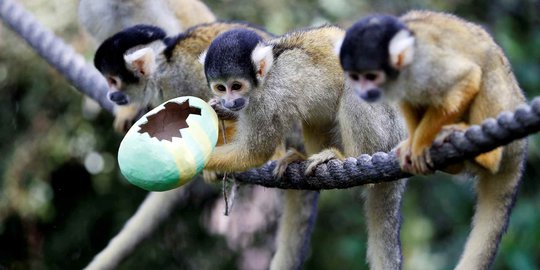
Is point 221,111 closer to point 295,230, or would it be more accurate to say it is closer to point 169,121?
point 169,121

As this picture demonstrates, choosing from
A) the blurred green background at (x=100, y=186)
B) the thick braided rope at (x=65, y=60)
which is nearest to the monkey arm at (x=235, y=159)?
the thick braided rope at (x=65, y=60)

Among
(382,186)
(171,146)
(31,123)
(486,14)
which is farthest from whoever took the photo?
(486,14)

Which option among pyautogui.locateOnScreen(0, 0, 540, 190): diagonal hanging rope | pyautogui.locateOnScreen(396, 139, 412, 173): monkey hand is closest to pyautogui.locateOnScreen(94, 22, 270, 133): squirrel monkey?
pyautogui.locateOnScreen(0, 0, 540, 190): diagonal hanging rope

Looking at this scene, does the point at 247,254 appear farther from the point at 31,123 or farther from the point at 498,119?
the point at 498,119

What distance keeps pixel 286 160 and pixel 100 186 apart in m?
2.94

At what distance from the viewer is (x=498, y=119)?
2703 millimetres

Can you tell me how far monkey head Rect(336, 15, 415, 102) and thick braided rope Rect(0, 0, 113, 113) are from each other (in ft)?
9.51

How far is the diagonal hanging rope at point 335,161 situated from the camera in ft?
8.80

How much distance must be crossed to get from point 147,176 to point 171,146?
0.53 ft

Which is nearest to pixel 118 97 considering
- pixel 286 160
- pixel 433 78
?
pixel 286 160

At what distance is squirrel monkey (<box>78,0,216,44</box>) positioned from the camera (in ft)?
19.5

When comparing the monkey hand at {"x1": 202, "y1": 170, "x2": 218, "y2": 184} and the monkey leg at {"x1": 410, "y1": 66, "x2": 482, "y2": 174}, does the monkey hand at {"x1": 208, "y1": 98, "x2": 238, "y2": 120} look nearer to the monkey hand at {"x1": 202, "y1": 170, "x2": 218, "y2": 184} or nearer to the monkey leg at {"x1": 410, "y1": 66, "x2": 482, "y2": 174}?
the monkey hand at {"x1": 202, "y1": 170, "x2": 218, "y2": 184}

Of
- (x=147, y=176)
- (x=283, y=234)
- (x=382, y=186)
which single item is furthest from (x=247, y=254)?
(x=147, y=176)

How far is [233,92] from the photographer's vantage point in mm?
3852
